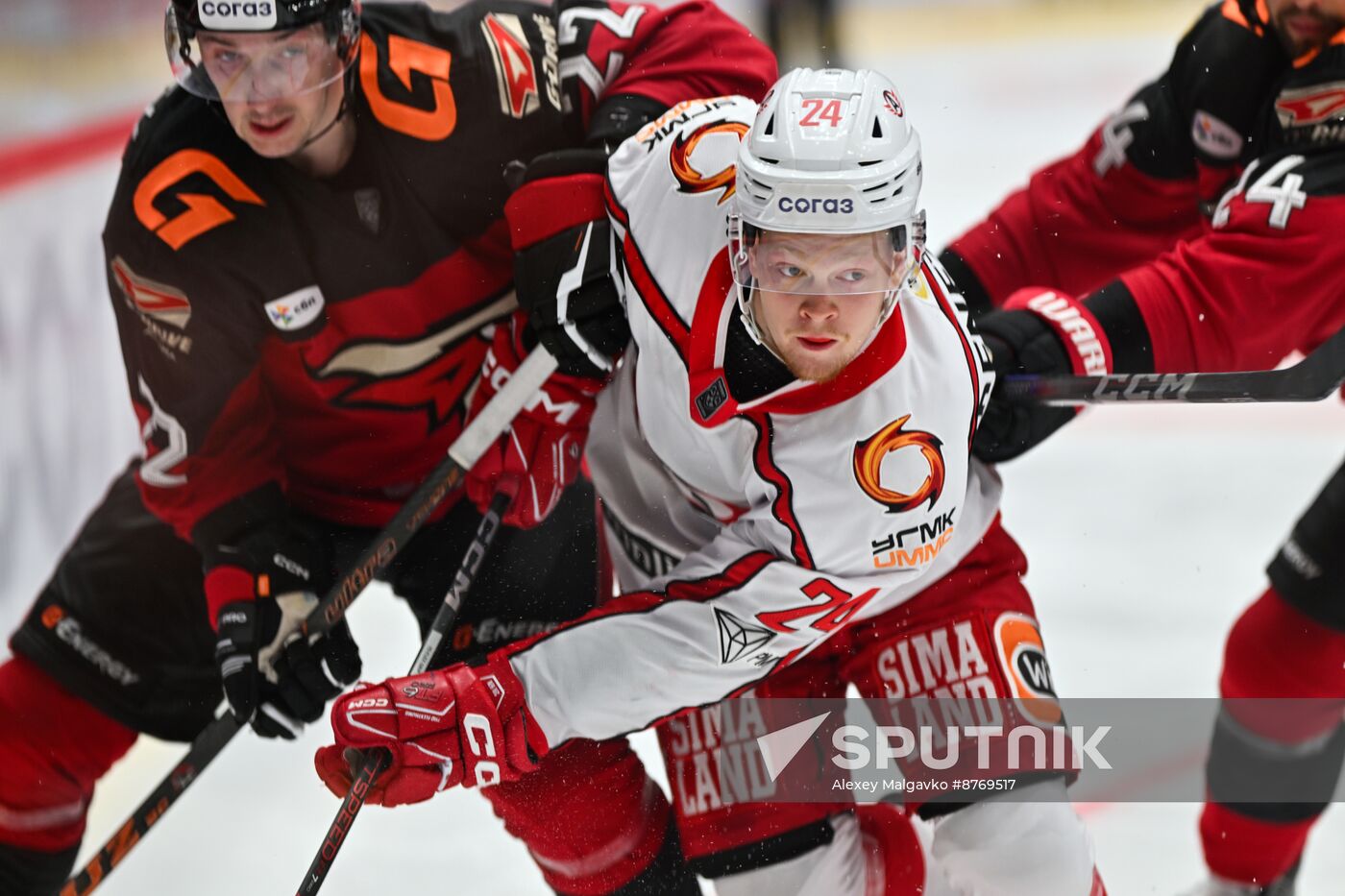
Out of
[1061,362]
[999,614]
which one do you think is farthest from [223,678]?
[1061,362]

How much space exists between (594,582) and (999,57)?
4.94 meters

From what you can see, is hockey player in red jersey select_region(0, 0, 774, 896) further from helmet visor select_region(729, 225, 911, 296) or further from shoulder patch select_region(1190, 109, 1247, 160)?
shoulder patch select_region(1190, 109, 1247, 160)

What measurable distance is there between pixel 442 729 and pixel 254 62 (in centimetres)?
84

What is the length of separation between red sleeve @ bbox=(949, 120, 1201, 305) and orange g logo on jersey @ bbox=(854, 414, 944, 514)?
86 centimetres

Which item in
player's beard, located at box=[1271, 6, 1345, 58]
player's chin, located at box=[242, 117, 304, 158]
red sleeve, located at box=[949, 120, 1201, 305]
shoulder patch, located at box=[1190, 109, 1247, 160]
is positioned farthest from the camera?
red sleeve, located at box=[949, 120, 1201, 305]

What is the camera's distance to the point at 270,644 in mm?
2012

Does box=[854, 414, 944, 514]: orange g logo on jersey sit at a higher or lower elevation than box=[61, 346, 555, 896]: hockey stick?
higher

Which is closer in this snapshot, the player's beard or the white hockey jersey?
the white hockey jersey

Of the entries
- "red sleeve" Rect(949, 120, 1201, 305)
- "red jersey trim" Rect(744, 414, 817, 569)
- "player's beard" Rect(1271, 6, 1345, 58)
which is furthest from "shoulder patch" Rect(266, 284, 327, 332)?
"player's beard" Rect(1271, 6, 1345, 58)

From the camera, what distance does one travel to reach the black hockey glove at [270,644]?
6.52ft

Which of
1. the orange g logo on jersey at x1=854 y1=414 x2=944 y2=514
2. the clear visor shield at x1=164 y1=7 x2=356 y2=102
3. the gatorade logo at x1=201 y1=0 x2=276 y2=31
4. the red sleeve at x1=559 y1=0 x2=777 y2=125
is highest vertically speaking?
the gatorade logo at x1=201 y1=0 x2=276 y2=31

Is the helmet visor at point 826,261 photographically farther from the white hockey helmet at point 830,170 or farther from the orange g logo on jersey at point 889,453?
the orange g logo on jersey at point 889,453

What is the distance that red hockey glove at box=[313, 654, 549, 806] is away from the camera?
5.65 ft

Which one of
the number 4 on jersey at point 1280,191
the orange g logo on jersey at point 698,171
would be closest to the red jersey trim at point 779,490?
the orange g logo on jersey at point 698,171
